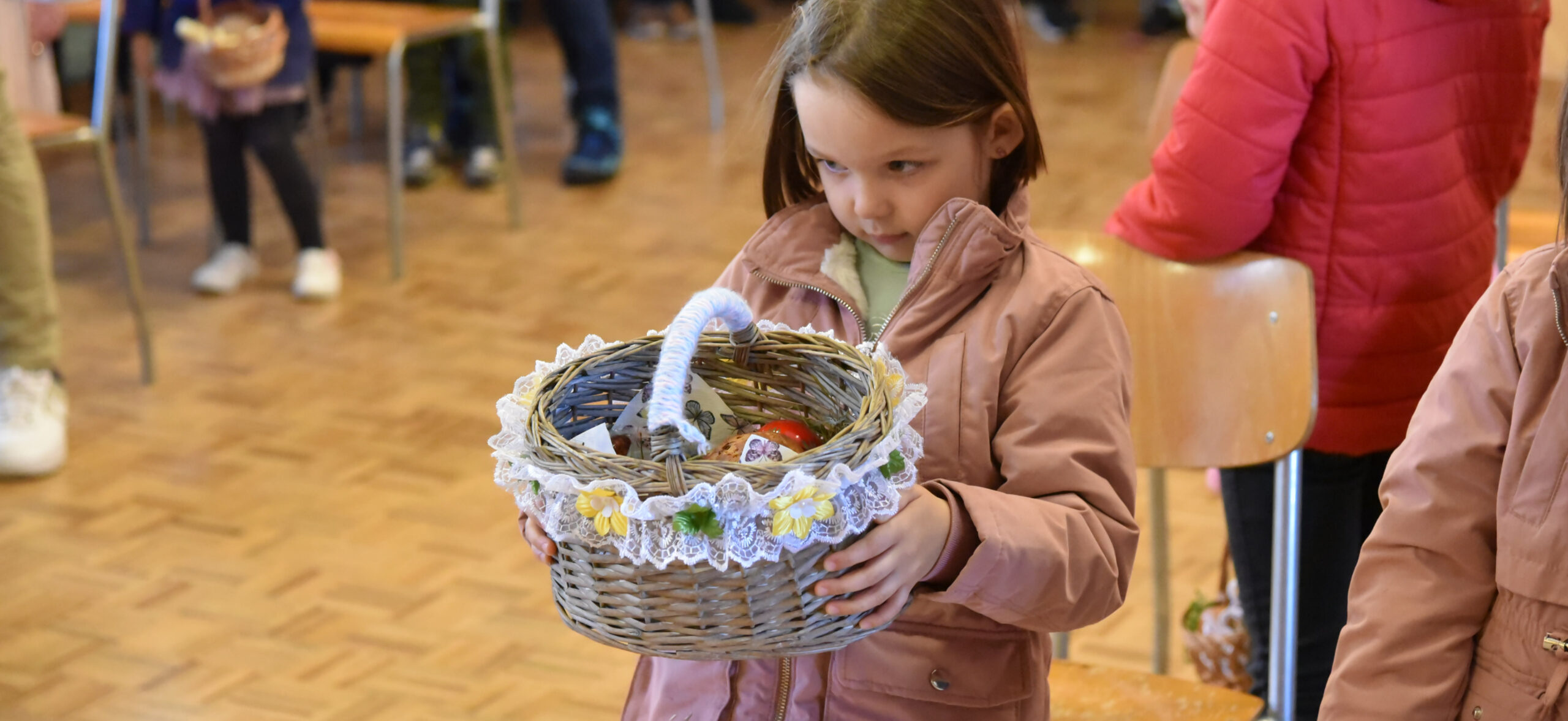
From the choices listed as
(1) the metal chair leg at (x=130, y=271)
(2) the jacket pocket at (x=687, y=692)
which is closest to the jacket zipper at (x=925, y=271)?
(2) the jacket pocket at (x=687, y=692)

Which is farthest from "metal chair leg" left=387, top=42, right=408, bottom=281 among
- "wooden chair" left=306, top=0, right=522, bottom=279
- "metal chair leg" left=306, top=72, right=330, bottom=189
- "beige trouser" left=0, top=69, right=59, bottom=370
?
"beige trouser" left=0, top=69, right=59, bottom=370

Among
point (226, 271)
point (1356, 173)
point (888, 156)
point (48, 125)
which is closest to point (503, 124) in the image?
point (226, 271)

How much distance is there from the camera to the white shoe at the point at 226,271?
147 inches

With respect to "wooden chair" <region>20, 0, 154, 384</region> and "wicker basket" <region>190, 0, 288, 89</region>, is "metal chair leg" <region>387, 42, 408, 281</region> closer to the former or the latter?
"wicker basket" <region>190, 0, 288, 89</region>

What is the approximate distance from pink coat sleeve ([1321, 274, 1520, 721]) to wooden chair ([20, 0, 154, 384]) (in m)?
2.76

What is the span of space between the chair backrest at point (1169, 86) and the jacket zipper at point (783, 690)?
1.09 metres

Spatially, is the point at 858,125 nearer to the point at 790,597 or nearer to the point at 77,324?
the point at 790,597

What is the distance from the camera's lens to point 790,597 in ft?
2.89

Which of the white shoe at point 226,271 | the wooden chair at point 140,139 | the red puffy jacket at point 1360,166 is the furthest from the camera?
the wooden chair at point 140,139

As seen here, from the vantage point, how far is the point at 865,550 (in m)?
0.89

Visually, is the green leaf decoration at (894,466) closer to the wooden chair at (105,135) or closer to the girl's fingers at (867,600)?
the girl's fingers at (867,600)

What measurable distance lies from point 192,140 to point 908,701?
15.2ft

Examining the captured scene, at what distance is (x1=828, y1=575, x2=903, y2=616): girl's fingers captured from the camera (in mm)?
898

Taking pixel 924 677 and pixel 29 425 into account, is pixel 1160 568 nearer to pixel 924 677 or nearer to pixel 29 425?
pixel 924 677
